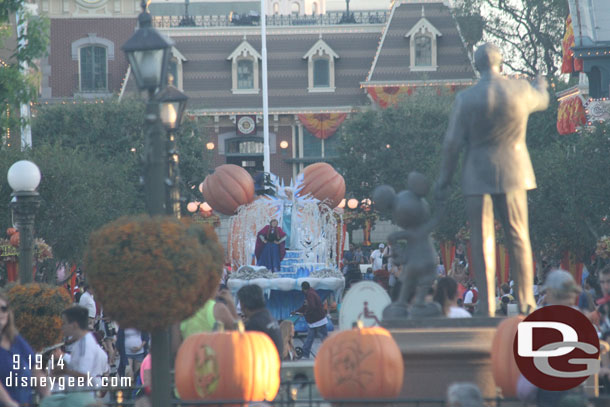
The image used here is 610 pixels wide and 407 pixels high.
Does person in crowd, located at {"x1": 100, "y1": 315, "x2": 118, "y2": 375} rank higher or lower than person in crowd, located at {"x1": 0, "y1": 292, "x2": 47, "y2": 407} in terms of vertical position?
lower

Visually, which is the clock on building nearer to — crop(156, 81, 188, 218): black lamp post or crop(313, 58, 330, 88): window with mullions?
crop(313, 58, 330, 88): window with mullions

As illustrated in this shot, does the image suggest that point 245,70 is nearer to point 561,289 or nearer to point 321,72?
point 321,72

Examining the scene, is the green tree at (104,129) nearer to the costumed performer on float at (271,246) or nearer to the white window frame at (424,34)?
the white window frame at (424,34)

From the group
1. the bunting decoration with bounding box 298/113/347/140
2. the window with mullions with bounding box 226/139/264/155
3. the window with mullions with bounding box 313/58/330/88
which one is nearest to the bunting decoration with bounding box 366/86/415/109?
the bunting decoration with bounding box 298/113/347/140

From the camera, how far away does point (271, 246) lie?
942 inches

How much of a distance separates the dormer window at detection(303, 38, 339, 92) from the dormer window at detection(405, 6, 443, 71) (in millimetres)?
3565

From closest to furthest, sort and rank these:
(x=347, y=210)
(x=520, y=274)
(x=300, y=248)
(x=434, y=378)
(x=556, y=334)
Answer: (x=556, y=334)
(x=434, y=378)
(x=520, y=274)
(x=300, y=248)
(x=347, y=210)

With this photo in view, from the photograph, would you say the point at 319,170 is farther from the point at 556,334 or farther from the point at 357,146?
the point at 556,334

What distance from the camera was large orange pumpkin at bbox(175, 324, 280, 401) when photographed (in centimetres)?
797

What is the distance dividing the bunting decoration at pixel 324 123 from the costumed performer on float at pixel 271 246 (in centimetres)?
2698

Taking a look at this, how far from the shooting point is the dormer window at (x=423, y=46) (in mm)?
50188

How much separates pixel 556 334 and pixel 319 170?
69.1 feet

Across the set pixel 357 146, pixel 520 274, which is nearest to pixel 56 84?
pixel 357 146

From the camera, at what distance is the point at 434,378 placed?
833 centimetres
